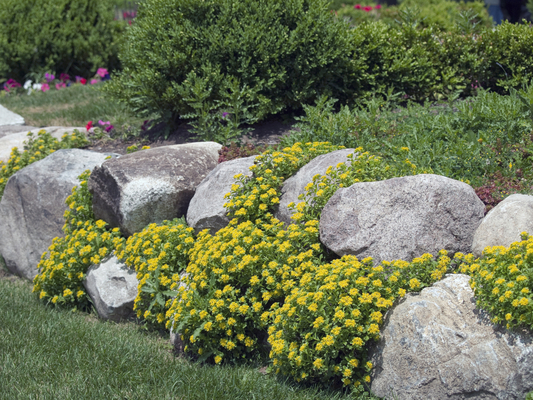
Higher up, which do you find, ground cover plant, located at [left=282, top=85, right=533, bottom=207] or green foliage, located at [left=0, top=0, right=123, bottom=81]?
ground cover plant, located at [left=282, top=85, right=533, bottom=207]

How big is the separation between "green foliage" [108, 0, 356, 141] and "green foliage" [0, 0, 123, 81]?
5743 millimetres

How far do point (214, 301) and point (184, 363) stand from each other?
516 millimetres

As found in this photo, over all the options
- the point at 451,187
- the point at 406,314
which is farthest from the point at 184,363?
the point at 451,187

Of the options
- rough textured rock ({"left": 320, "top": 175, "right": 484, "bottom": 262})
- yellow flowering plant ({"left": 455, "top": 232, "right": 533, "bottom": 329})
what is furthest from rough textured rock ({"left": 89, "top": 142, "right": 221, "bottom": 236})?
yellow flowering plant ({"left": 455, "top": 232, "right": 533, "bottom": 329})

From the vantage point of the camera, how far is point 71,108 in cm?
934

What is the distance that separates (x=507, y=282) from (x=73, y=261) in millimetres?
3477

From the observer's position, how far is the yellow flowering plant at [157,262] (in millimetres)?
4207

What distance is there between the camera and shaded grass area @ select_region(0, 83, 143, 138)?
790 cm

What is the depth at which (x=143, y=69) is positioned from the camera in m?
6.28

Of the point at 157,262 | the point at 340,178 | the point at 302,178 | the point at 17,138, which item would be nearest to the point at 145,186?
the point at 157,262

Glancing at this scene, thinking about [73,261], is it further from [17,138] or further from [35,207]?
[17,138]

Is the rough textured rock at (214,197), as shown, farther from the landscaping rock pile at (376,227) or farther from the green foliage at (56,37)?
the green foliage at (56,37)

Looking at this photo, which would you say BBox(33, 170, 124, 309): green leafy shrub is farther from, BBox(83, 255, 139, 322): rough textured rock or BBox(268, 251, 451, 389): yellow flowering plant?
BBox(268, 251, 451, 389): yellow flowering plant

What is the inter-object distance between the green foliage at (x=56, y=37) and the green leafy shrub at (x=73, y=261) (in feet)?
24.0
